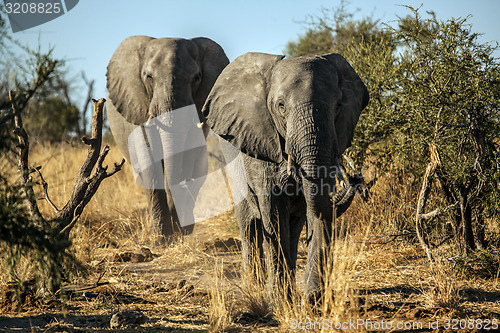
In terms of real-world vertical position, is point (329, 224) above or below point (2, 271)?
above

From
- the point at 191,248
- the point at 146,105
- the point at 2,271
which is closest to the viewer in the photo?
the point at 2,271

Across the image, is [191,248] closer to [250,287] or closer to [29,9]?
[250,287]

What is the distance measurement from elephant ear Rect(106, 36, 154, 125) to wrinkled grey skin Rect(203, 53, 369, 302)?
11.6 ft

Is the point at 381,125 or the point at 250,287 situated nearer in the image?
the point at 250,287

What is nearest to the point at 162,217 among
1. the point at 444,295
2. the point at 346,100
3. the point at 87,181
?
the point at 87,181

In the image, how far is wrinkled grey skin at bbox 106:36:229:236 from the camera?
8.34 m

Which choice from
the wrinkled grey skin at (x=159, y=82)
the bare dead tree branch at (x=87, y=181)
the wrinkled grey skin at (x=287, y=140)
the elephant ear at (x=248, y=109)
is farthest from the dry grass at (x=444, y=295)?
the wrinkled grey skin at (x=159, y=82)

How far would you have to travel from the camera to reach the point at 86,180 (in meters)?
5.25

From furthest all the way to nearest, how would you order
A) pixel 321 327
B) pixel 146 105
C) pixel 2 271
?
pixel 146 105
pixel 2 271
pixel 321 327

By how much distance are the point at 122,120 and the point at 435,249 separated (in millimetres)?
A: 5368

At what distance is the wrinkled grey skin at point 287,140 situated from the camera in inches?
173

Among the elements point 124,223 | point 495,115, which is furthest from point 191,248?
point 495,115

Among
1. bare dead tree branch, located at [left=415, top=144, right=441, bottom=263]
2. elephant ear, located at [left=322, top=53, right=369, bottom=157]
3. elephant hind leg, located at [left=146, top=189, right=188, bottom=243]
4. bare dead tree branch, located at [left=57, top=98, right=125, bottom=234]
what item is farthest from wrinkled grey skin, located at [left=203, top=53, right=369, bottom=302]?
elephant hind leg, located at [left=146, top=189, right=188, bottom=243]

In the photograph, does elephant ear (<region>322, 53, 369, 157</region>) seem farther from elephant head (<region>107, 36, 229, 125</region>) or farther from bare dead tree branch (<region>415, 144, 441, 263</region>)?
elephant head (<region>107, 36, 229, 125</region>)
